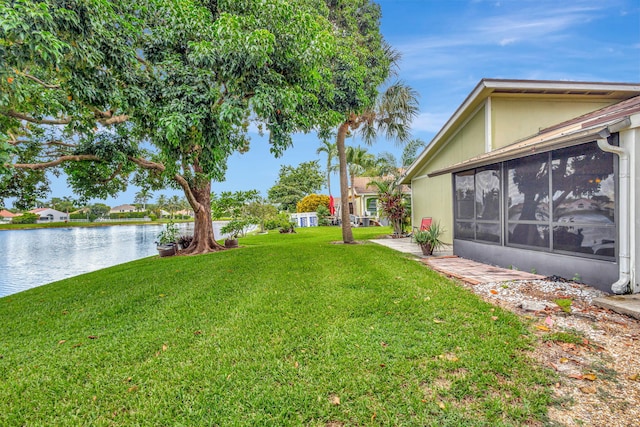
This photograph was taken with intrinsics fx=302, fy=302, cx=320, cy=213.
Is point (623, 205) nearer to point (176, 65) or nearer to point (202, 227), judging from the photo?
point (176, 65)

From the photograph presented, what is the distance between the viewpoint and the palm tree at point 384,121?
484 inches

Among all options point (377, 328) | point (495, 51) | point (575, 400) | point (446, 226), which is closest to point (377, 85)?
point (446, 226)

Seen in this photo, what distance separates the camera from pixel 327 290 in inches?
210

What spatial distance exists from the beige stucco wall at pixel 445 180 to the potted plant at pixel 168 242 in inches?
433

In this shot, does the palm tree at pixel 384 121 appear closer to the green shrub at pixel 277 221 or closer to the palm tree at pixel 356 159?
the green shrub at pixel 277 221

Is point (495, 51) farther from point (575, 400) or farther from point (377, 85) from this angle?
point (575, 400)

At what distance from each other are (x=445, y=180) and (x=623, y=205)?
7.05 m

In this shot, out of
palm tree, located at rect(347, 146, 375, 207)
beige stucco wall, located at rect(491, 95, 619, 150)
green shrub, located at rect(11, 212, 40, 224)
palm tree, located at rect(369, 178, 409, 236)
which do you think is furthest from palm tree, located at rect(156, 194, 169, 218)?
beige stucco wall, located at rect(491, 95, 619, 150)

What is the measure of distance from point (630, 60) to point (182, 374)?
65.9 ft

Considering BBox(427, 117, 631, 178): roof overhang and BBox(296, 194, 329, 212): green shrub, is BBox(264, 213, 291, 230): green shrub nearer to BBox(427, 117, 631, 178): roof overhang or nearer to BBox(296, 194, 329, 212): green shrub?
BBox(296, 194, 329, 212): green shrub

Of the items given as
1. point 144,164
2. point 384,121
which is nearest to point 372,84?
point 384,121

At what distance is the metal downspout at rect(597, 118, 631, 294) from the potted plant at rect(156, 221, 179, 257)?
13.5m

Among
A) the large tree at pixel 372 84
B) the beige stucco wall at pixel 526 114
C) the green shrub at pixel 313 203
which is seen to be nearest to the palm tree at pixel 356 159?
the green shrub at pixel 313 203

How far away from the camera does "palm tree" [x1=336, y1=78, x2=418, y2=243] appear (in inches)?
484
